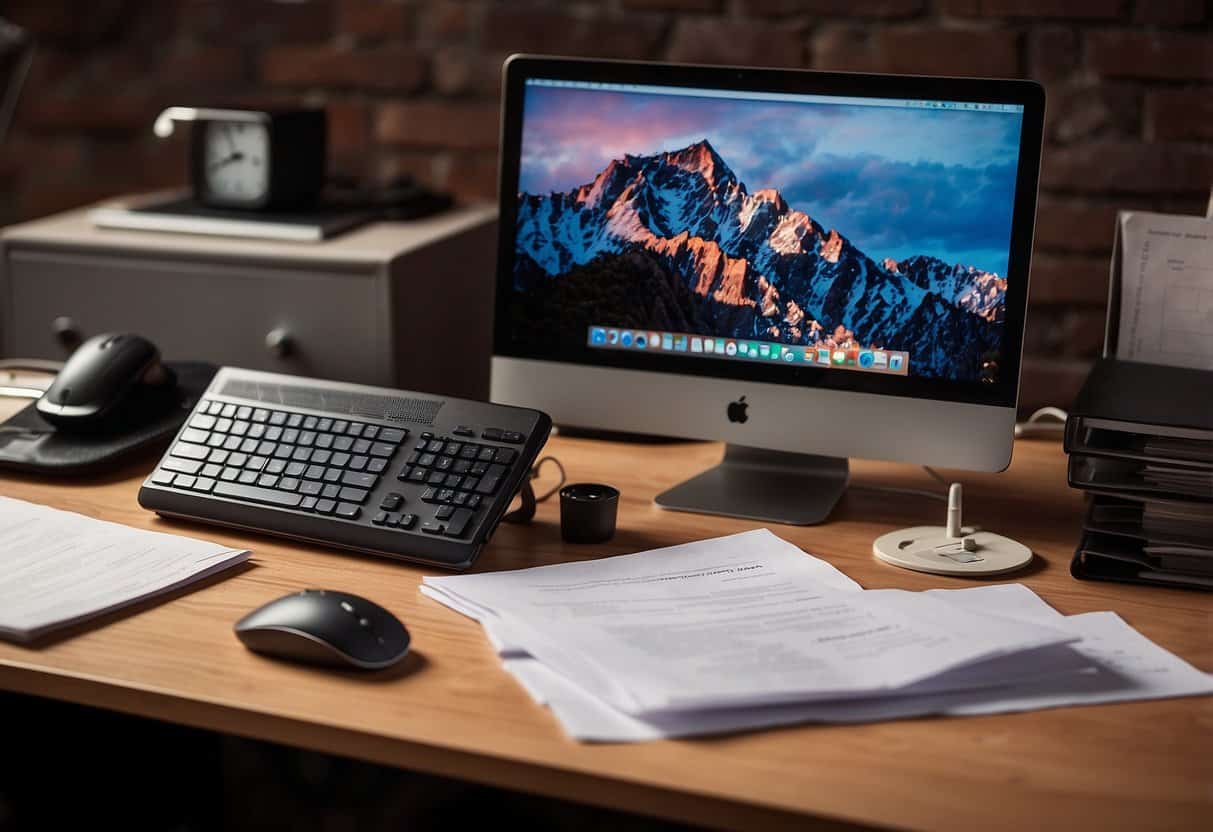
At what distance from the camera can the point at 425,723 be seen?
847mm

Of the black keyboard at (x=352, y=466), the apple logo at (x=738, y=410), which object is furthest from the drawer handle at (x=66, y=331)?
the apple logo at (x=738, y=410)

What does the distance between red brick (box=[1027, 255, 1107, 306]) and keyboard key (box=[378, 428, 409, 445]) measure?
1.03 m

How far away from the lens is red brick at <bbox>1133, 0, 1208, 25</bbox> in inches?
67.4

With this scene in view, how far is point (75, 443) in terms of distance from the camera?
1.31 meters

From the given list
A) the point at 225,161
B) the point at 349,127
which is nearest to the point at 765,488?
the point at 225,161

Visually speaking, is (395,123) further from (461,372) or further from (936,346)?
(936,346)

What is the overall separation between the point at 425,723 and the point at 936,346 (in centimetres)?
60

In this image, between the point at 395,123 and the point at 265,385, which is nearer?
the point at 265,385

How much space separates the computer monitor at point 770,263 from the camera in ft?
3.79

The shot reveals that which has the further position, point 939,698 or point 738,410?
point 738,410

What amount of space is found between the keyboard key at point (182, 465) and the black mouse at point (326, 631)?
0.30 meters

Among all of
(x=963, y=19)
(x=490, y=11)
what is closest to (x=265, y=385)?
(x=490, y=11)

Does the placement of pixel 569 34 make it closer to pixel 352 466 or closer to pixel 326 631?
pixel 352 466

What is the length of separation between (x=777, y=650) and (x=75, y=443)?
2.60 ft
